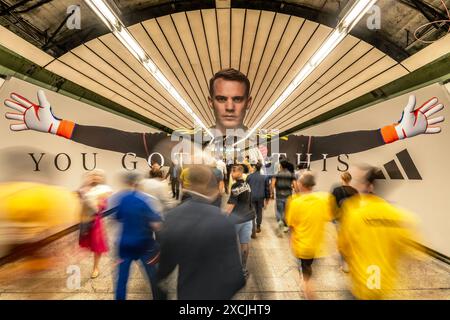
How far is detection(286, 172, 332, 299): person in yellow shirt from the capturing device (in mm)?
2709

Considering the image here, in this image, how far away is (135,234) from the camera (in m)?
2.52

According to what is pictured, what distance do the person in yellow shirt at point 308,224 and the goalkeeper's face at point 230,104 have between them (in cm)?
185

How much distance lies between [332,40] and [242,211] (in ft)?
8.98

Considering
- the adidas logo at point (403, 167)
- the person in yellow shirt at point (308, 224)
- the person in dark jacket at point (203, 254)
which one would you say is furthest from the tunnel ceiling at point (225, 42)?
the person in dark jacket at point (203, 254)

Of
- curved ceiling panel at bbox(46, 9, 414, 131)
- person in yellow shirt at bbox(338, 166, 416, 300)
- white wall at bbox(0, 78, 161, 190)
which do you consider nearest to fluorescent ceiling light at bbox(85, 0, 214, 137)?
curved ceiling panel at bbox(46, 9, 414, 131)

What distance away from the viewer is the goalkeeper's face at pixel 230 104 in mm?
4184

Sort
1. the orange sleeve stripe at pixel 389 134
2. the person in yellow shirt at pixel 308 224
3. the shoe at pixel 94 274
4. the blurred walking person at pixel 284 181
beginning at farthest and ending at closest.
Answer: the blurred walking person at pixel 284 181
the shoe at pixel 94 274
the orange sleeve stripe at pixel 389 134
the person in yellow shirt at pixel 308 224

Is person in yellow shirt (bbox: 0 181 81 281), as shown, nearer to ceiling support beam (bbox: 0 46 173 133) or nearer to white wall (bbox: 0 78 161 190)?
white wall (bbox: 0 78 161 190)

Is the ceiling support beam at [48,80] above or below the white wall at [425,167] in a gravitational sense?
above

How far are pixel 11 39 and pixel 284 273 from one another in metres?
5.08

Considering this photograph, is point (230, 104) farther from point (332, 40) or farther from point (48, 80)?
point (48, 80)

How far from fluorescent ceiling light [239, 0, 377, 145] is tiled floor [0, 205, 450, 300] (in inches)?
128

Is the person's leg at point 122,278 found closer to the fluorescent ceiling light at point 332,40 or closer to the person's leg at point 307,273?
the person's leg at point 307,273

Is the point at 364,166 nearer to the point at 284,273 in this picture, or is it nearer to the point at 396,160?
the point at 284,273
